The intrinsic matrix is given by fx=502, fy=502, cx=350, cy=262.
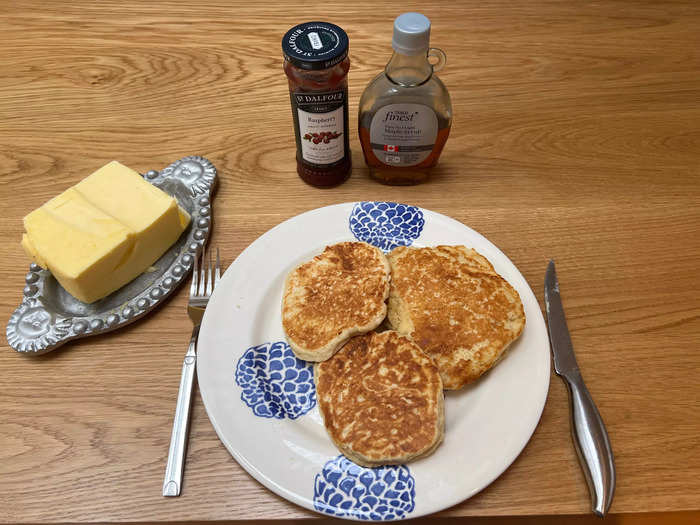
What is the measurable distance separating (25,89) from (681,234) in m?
1.99

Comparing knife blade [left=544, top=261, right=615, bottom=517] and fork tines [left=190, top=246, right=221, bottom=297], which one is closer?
knife blade [left=544, top=261, right=615, bottom=517]

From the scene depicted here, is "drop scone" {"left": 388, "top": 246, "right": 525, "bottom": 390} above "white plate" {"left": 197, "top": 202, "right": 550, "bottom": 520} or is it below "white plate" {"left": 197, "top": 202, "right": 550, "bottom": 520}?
above

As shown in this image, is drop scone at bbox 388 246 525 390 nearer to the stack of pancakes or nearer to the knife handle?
the stack of pancakes

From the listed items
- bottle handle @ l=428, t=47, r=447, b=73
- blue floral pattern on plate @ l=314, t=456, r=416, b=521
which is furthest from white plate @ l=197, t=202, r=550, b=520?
bottle handle @ l=428, t=47, r=447, b=73

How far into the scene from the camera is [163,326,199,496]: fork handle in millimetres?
950

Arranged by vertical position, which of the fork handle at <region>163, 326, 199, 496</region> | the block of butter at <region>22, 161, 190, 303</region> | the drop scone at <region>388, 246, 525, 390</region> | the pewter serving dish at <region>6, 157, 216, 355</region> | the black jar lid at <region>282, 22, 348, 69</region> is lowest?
the fork handle at <region>163, 326, 199, 496</region>

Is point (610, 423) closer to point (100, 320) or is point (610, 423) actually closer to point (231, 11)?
point (100, 320)

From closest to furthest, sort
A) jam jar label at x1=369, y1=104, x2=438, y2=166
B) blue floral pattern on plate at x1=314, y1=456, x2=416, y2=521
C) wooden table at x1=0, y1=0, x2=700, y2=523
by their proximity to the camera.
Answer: blue floral pattern on plate at x1=314, y1=456, x2=416, y2=521, wooden table at x1=0, y1=0, x2=700, y2=523, jam jar label at x1=369, y1=104, x2=438, y2=166

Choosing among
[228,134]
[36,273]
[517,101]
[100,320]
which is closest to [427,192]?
[517,101]

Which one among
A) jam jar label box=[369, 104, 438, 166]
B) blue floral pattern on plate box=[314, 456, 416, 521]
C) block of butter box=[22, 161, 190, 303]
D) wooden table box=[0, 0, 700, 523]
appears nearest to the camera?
blue floral pattern on plate box=[314, 456, 416, 521]

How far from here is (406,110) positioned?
122cm

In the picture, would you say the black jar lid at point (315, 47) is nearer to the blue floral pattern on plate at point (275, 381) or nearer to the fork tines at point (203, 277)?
the fork tines at point (203, 277)

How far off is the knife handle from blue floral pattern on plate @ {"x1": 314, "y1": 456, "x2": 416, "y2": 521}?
0.33m

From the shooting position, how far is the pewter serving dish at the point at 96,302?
1.09m
